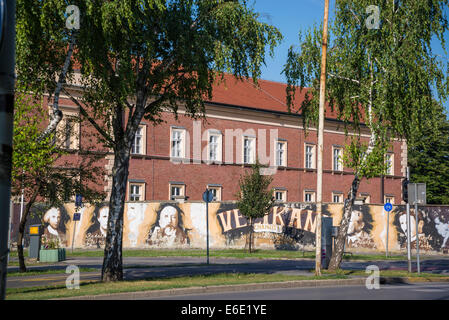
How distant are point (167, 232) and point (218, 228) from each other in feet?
11.1

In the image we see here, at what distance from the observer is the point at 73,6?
1514 centimetres

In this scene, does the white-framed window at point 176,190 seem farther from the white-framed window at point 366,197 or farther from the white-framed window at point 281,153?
the white-framed window at point 366,197

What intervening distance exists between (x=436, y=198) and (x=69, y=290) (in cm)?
6172

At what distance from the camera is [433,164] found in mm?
72688

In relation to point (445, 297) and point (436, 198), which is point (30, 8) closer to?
point (445, 297)

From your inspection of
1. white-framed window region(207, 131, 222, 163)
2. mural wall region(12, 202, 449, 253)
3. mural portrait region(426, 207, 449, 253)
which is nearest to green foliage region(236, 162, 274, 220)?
mural wall region(12, 202, 449, 253)

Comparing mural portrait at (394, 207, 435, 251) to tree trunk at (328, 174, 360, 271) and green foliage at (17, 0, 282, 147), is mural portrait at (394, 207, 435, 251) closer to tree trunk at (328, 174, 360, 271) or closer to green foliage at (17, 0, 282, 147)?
tree trunk at (328, 174, 360, 271)

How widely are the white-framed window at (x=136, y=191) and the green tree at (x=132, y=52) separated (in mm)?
25995

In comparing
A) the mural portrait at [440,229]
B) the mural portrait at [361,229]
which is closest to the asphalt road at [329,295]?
the mural portrait at [361,229]

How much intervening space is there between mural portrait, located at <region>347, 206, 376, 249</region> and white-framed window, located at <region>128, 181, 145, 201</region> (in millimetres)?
14477

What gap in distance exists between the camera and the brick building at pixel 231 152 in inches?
1793

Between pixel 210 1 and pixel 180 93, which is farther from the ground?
pixel 210 1

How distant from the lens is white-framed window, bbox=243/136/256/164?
51.3 m
